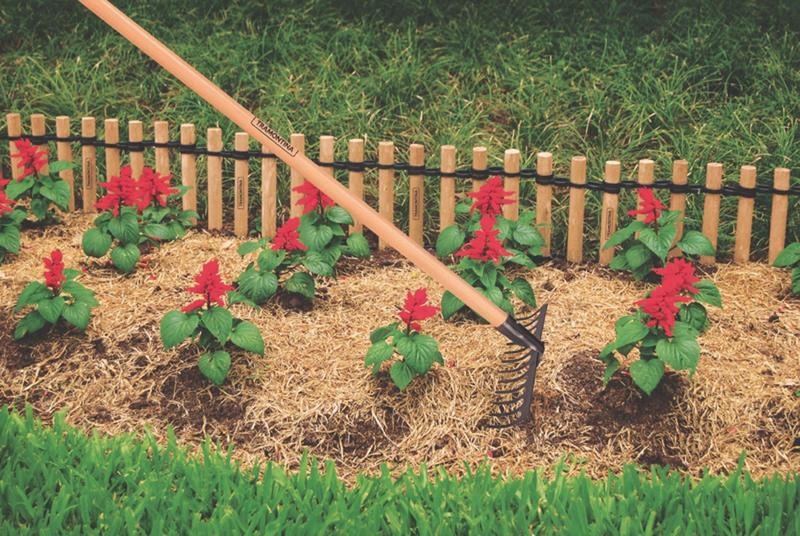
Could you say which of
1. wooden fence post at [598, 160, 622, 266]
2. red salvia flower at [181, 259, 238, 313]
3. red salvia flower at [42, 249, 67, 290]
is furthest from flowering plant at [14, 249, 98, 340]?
wooden fence post at [598, 160, 622, 266]

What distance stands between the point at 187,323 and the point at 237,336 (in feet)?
0.69

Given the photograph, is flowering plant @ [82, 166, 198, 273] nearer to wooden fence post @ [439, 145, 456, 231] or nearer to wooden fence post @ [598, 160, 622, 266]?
wooden fence post @ [439, 145, 456, 231]

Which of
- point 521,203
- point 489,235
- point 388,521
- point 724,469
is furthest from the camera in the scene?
point 521,203

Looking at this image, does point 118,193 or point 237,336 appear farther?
point 118,193

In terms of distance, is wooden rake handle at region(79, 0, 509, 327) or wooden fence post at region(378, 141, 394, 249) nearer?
wooden rake handle at region(79, 0, 509, 327)

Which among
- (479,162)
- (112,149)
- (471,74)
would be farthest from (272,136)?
(471,74)

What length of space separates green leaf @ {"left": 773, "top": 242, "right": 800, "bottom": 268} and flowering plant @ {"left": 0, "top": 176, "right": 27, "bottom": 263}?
12.0ft

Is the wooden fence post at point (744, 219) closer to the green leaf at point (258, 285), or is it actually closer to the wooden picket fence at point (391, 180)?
the wooden picket fence at point (391, 180)

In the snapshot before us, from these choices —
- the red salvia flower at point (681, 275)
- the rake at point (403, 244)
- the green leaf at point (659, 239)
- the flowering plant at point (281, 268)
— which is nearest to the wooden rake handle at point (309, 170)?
the rake at point (403, 244)

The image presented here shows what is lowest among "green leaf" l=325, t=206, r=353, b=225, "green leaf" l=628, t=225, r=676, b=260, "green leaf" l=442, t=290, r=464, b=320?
"green leaf" l=442, t=290, r=464, b=320

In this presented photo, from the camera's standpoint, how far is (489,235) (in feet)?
15.6

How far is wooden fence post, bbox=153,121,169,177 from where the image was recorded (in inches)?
241

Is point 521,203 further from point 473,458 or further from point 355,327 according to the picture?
point 473,458

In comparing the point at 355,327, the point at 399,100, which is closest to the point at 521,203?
the point at 399,100
